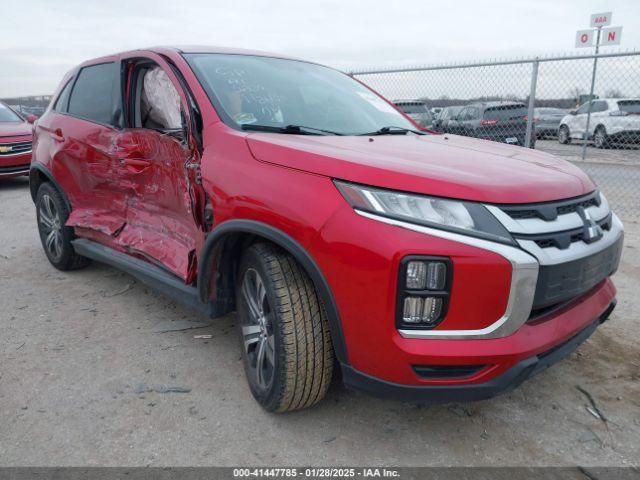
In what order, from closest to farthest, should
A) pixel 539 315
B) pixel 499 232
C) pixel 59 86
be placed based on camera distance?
pixel 499 232
pixel 539 315
pixel 59 86

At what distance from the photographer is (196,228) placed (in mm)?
2830

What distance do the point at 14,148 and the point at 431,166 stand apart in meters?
9.24

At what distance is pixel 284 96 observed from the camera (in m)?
3.00

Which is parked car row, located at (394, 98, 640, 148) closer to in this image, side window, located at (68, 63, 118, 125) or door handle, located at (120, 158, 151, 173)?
side window, located at (68, 63, 118, 125)

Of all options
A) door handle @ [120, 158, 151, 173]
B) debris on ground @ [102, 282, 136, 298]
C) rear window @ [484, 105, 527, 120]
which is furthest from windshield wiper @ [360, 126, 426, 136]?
rear window @ [484, 105, 527, 120]

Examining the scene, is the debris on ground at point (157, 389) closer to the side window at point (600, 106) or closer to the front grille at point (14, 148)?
the front grille at point (14, 148)

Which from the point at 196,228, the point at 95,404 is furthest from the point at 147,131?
the point at 95,404

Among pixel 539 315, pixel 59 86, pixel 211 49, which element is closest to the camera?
pixel 539 315

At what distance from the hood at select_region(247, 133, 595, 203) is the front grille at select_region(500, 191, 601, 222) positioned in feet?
0.08

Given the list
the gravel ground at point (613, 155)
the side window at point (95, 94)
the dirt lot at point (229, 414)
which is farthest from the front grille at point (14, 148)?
the gravel ground at point (613, 155)

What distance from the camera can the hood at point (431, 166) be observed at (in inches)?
76.3

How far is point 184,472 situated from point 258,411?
1.63ft

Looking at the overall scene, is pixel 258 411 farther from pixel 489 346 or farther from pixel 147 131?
pixel 147 131

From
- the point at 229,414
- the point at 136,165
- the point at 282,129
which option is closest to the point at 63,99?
the point at 136,165
